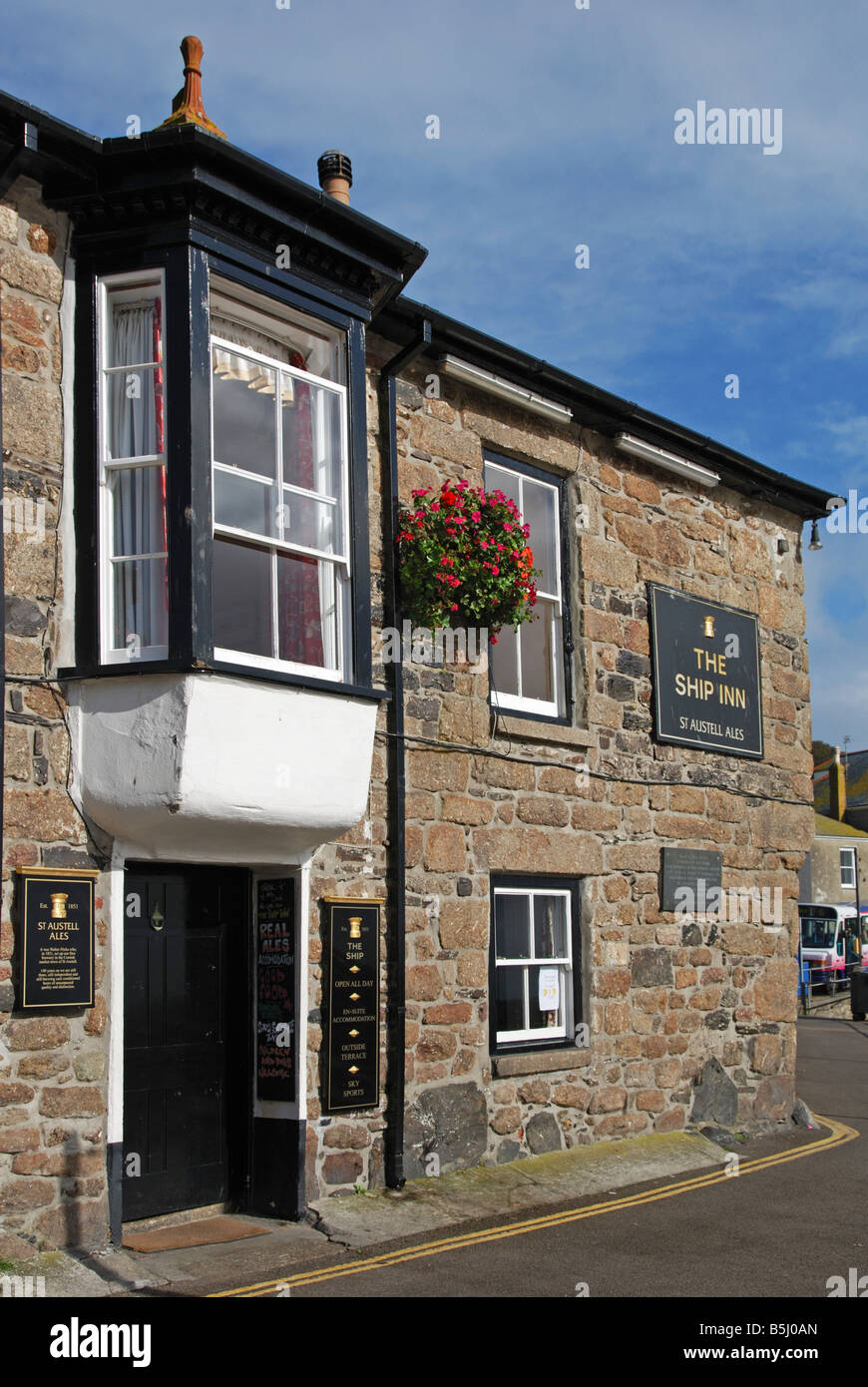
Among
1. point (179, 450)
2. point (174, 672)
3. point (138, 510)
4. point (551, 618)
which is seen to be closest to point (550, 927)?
point (551, 618)

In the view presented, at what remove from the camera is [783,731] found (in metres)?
13.1

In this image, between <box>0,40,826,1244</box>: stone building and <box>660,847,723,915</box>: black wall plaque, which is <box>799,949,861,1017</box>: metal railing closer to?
<box>660,847,723,915</box>: black wall plaque

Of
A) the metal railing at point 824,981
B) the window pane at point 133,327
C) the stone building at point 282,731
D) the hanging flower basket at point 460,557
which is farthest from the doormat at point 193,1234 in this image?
the metal railing at point 824,981

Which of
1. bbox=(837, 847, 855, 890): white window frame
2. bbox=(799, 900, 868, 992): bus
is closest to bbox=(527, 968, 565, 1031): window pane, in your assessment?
bbox=(799, 900, 868, 992): bus

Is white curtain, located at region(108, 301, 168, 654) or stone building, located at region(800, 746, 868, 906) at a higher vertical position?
white curtain, located at region(108, 301, 168, 654)

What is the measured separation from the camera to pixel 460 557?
910cm

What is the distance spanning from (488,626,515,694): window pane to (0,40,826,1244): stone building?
0.02 metres

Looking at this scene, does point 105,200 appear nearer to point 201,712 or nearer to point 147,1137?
point 201,712

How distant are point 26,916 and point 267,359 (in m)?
3.63

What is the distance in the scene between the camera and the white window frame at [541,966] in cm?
982

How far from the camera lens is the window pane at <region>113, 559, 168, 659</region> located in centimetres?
738

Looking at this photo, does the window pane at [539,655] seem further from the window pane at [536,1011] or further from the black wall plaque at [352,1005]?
the black wall plaque at [352,1005]
